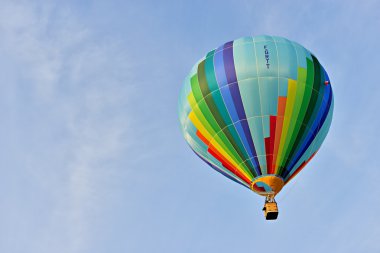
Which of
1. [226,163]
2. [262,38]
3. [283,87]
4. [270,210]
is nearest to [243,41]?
[262,38]

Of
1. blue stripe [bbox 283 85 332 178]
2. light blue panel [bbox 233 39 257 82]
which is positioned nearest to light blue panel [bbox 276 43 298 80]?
light blue panel [bbox 233 39 257 82]

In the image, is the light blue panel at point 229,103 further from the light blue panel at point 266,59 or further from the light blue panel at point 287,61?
the light blue panel at point 287,61

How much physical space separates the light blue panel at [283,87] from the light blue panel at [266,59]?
1.12 ft

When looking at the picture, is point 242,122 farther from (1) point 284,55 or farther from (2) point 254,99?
(1) point 284,55

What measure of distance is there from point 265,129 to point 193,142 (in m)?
3.31

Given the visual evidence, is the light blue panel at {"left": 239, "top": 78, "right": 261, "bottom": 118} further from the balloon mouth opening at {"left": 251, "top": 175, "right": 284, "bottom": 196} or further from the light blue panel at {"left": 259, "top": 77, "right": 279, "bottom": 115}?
the balloon mouth opening at {"left": 251, "top": 175, "right": 284, "bottom": 196}

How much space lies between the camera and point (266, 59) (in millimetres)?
26156

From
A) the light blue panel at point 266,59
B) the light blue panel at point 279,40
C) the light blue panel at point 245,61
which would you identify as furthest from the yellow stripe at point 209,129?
the light blue panel at point 279,40

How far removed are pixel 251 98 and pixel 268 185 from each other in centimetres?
332

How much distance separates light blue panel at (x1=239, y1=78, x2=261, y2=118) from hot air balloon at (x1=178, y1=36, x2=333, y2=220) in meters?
0.03

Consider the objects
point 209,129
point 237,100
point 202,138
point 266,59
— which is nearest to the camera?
point 237,100

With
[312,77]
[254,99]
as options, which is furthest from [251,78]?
[312,77]

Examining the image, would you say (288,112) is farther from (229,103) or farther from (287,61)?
(229,103)

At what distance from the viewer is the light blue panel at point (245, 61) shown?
1021 inches
